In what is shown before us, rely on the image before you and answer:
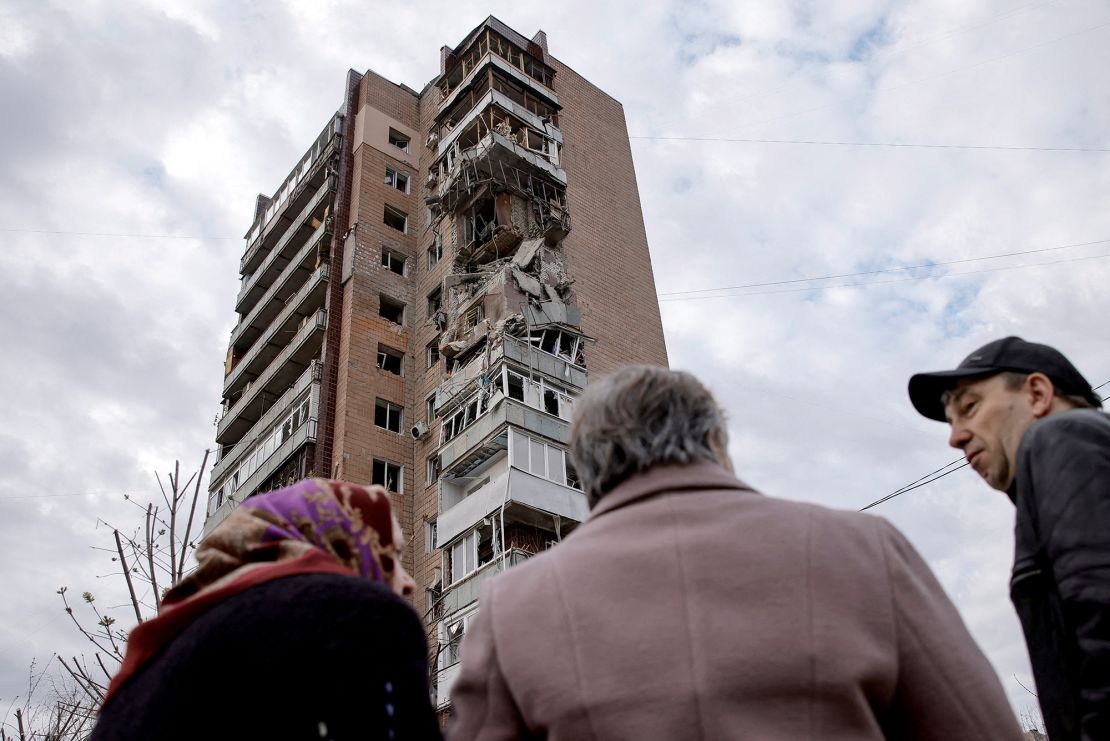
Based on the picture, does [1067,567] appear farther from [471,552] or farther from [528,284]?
[528,284]

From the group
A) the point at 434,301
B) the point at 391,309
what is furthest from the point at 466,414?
the point at 391,309

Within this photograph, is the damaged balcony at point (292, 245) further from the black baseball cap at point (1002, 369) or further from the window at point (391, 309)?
the black baseball cap at point (1002, 369)

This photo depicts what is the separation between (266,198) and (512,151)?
18.6 meters

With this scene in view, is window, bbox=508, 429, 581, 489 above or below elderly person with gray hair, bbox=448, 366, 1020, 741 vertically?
above

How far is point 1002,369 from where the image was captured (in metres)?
2.70

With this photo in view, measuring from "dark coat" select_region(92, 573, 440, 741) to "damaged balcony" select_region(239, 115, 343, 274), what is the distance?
1272 inches

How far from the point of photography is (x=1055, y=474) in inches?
83.7

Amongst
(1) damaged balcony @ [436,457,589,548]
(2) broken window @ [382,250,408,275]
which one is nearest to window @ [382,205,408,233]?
(2) broken window @ [382,250,408,275]

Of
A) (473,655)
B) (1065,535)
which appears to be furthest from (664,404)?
(1065,535)

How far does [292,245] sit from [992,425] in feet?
111

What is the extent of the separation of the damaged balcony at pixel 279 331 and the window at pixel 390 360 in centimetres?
382

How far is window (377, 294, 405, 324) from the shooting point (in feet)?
92.9

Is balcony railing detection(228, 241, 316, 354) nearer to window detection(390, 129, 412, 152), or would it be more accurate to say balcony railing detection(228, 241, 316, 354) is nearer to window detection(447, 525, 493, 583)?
window detection(390, 129, 412, 152)

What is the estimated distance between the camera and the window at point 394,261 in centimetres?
2958
